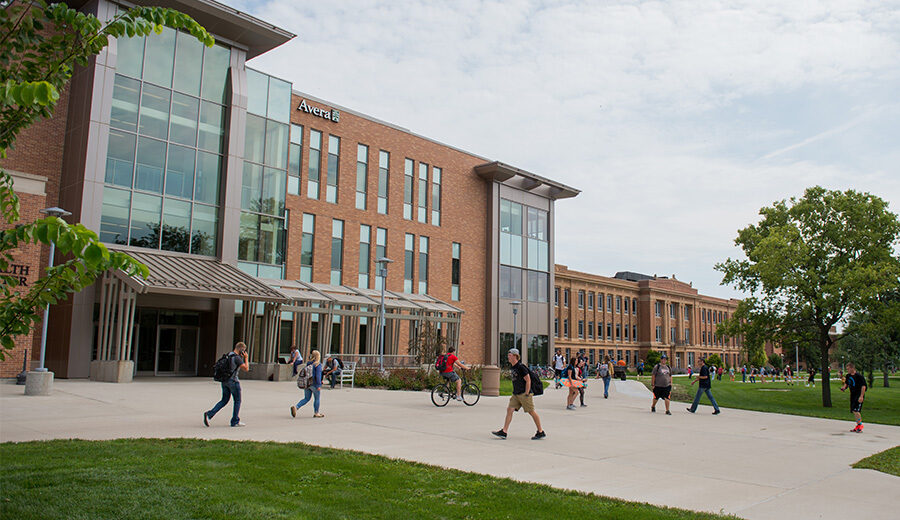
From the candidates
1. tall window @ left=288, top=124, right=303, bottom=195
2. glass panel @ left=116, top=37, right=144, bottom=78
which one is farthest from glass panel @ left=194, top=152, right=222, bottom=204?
tall window @ left=288, top=124, right=303, bottom=195

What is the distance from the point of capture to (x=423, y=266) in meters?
43.3

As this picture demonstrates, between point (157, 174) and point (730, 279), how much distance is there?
2614cm

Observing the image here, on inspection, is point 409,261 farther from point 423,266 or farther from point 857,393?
point 857,393

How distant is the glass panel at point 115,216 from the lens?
1048 inches

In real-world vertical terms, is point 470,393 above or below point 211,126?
below

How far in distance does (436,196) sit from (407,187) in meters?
2.61

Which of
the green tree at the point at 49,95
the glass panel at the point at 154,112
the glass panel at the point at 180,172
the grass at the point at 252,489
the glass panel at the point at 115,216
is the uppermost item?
the glass panel at the point at 154,112

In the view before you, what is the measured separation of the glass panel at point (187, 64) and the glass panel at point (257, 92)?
9.97 ft

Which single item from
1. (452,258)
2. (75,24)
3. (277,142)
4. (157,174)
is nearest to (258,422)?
(75,24)

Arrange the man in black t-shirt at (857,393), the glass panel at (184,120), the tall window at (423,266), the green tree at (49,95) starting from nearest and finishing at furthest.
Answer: the green tree at (49,95) < the man in black t-shirt at (857,393) < the glass panel at (184,120) < the tall window at (423,266)

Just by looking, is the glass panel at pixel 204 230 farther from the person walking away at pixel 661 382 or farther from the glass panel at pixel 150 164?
the person walking away at pixel 661 382

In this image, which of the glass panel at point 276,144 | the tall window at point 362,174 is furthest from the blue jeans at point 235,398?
the tall window at point 362,174

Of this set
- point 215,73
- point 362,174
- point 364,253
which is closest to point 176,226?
point 215,73

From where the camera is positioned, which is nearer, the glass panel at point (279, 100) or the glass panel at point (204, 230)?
the glass panel at point (204, 230)
